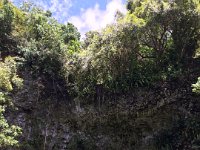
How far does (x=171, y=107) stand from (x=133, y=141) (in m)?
2.46

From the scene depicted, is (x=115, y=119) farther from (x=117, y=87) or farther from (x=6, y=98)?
(x=6, y=98)

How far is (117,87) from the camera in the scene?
19094 millimetres

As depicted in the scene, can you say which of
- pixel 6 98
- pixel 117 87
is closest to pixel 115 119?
pixel 117 87

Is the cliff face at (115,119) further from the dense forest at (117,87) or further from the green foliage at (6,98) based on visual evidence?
the green foliage at (6,98)

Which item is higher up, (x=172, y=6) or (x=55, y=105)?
(x=172, y=6)

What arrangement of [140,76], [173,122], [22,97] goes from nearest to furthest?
[173,122] < [140,76] < [22,97]

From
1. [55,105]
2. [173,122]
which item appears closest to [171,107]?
[173,122]

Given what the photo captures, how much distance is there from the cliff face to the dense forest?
0.04 metres

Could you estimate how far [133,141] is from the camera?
60.5 ft

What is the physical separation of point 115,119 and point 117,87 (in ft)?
5.26

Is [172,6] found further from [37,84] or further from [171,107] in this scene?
[37,84]

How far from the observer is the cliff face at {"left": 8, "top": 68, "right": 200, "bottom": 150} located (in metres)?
17.6

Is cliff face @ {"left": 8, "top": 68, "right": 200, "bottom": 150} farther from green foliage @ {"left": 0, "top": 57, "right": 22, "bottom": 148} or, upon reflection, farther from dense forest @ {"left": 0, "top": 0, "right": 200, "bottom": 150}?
green foliage @ {"left": 0, "top": 57, "right": 22, "bottom": 148}

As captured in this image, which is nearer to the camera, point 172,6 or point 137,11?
point 172,6
